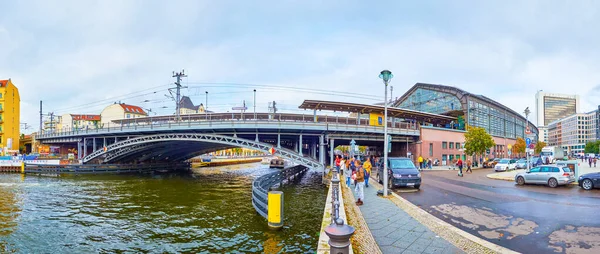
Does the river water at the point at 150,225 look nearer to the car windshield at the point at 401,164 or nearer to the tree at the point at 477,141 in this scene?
the car windshield at the point at 401,164

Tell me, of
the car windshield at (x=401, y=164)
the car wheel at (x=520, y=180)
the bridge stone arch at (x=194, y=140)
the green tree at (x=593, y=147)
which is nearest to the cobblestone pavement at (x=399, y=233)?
the car windshield at (x=401, y=164)

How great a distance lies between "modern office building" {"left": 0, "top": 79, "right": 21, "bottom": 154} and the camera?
61469 millimetres

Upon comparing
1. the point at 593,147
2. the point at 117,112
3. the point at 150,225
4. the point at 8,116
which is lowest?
Result: the point at 593,147

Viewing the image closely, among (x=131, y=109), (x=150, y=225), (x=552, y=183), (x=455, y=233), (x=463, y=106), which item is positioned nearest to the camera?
(x=455, y=233)

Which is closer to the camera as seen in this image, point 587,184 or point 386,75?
point 386,75

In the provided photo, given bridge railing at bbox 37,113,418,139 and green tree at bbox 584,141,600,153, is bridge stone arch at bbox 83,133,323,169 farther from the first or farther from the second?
green tree at bbox 584,141,600,153

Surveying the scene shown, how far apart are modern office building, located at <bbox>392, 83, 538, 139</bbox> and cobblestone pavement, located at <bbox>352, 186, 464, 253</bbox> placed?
2007 inches

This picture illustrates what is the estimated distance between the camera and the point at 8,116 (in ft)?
204

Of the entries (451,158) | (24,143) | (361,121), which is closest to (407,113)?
(361,121)

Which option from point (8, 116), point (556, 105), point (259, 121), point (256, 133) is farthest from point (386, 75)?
point (556, 105)

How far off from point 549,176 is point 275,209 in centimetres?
1657

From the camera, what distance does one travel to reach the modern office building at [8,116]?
61469mm

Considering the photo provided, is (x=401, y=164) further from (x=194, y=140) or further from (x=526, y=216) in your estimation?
(x=194, y=140)

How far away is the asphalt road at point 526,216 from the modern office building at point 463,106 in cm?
4467
